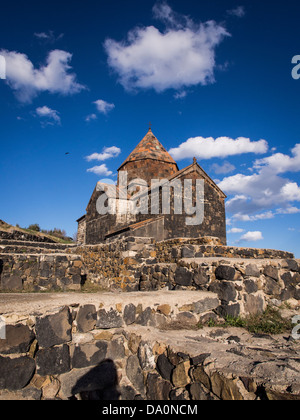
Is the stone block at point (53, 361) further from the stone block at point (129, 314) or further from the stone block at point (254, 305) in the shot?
the stone block at point (254, 305)

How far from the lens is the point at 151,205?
1323 centimetres

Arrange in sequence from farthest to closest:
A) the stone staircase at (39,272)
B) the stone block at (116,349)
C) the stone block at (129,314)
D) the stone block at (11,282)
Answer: the stone staircase at (39,272) < the stone block at (11,282) < the stone block at (129,314) < the stone block at (116,349)

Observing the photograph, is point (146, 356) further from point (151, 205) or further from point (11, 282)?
point (151, 205)

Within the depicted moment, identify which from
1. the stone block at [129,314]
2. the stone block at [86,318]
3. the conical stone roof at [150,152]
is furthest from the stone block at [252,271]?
the conical stone roof at [150,152]

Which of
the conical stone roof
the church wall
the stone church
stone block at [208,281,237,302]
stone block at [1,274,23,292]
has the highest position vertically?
the conical stone roof

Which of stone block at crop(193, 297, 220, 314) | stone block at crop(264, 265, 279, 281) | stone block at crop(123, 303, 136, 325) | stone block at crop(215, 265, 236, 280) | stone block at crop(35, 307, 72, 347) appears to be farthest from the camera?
stone block at crop(264, 265, 279, 281)

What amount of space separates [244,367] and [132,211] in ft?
41.9

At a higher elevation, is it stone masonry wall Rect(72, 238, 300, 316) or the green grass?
stone masonry wall Rect(72, 238, 300, 316)

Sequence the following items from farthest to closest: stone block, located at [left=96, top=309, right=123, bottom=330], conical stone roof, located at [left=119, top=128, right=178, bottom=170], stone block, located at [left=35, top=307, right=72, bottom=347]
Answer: conical stone roof, located at [left=119, top=128, right=178, bottom=170] < stone block, located at [left=96, top=309, right=123, bottom=330] < stone block, located at [left=35, top=307, right=72, bottom=347]

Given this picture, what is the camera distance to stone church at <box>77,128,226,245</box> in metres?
12.0

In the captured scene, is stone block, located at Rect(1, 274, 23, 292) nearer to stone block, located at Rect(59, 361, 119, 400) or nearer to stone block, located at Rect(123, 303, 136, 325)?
A: stone block, located at Rect(123, 303, 136, 325)

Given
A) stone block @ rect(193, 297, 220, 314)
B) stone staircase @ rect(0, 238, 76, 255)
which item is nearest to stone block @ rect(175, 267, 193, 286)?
stone block @ rect(193, 297, 220, 314)

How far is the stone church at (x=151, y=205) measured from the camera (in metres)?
12.0

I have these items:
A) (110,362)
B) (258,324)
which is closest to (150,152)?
(258,324)
